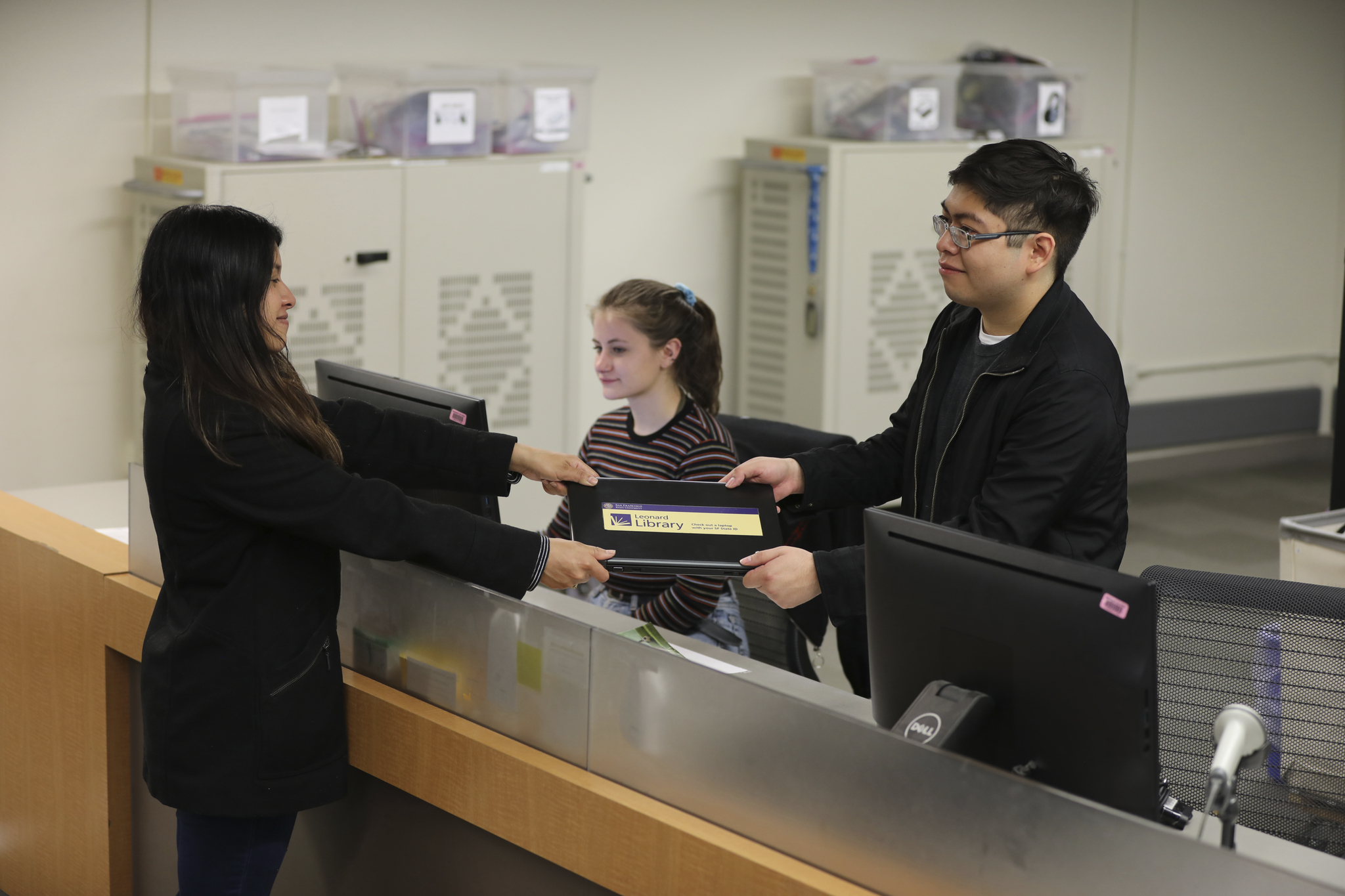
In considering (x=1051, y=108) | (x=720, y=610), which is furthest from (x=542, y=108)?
(x=720, y=610)

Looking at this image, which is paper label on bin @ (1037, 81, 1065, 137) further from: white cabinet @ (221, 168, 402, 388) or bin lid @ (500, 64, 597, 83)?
white cabinet @ (221, 168, 402, 388)

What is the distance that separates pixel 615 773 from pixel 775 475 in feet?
2.55

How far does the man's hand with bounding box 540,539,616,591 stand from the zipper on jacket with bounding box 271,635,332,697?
0.33 meters

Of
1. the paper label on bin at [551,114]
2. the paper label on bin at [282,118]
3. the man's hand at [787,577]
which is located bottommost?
the man's hand at [787,577]

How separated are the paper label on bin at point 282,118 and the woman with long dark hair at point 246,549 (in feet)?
9.01

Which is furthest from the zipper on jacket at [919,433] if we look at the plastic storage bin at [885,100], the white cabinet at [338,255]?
the plastic storage bin at [885,100]

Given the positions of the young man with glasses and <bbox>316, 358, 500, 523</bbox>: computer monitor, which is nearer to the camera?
the young man with glasses

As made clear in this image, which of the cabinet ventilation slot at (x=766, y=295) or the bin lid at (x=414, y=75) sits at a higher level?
the bin lid at (x=414, y=75)

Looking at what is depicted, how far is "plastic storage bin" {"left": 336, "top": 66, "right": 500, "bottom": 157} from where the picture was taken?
4852 mm

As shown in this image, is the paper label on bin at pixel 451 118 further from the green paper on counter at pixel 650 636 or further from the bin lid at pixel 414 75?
the green paper on counter at pixel 650 636

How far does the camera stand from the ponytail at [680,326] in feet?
9.61

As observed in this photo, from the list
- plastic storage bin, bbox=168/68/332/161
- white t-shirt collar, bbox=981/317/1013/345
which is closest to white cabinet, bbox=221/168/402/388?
plastic storage bin, bbox=168/68/332/161

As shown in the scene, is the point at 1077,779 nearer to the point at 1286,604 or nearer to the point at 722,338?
the point at 1286,604

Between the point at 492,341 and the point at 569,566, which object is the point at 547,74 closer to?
the point at 492,341
